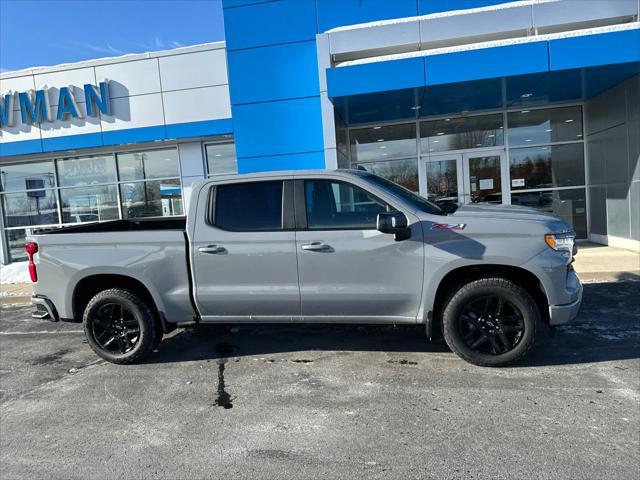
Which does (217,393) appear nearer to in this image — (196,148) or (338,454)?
(338,454)

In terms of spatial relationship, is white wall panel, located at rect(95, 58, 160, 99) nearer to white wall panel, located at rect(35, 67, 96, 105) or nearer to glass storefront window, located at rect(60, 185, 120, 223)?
white wall panel, located at rect(35, 67, 96, 105)

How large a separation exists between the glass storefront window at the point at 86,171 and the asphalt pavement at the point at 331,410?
9403mm

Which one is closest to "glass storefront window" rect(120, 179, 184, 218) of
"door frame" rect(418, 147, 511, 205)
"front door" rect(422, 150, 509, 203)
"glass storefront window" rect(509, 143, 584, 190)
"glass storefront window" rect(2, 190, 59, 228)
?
"glass storefront window" rect(2, 190, 59, 228)

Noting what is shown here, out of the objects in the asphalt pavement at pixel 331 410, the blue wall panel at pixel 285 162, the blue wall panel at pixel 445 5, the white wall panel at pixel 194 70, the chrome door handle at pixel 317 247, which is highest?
the blue wall panel at pixel 445 5

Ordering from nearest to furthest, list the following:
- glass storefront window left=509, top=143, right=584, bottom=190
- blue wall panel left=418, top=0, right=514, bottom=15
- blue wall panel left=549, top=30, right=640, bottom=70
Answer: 1. blue wall panel left=549, top=30, right=640, bottom=70
2. blue wall panel left=418, top=0, right=514, bottom=15
3. glass storefront window left=509, top=143, right=584, bottom=190

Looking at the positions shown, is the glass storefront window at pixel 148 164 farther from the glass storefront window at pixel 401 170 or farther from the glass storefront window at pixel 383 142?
the glass storefront window at pixel 401 170

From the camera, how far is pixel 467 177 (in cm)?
1269

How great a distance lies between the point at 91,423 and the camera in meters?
3.85

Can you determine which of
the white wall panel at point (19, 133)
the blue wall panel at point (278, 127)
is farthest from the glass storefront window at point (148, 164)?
the blue wall panel at point (278, 127)

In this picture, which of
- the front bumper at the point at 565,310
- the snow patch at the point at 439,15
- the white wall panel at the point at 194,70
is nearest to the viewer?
the front bumper at the point at 565,310

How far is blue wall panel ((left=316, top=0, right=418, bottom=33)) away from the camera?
1025 centimetres

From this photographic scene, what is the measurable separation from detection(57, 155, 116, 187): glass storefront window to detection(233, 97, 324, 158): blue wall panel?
216 inches

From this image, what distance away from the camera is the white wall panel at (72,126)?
12875mm

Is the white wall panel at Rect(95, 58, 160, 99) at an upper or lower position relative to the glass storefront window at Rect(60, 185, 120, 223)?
upper
